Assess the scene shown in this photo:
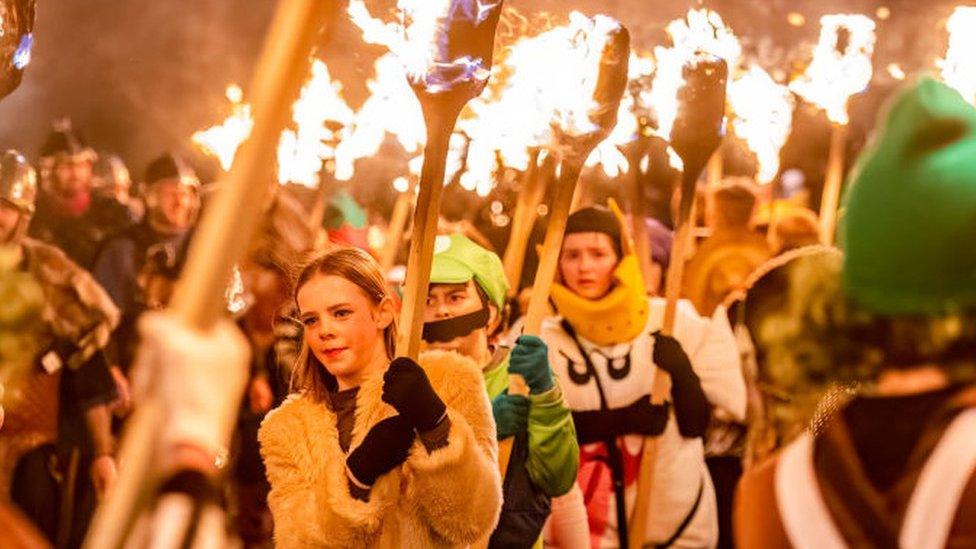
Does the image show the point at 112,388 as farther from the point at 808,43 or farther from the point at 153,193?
the point at 808,43

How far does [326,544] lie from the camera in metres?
3.39

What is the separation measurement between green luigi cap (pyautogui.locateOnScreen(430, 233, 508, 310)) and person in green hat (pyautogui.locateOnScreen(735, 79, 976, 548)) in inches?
90.2

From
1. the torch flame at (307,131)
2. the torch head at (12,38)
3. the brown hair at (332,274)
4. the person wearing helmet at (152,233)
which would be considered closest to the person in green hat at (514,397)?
the brown hair at (332,274)

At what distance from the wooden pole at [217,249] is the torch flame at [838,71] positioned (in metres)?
5.60

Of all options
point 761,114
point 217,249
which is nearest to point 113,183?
point 761,114

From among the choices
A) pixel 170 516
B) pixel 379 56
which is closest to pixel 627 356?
pixel 379 56

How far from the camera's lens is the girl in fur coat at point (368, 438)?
3410mm

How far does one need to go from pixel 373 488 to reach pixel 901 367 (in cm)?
157

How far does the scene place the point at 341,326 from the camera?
12.1ft

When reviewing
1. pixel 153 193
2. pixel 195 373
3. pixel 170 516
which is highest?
pixel 153 193

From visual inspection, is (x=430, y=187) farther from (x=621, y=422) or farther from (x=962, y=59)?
(x=962, y=59)

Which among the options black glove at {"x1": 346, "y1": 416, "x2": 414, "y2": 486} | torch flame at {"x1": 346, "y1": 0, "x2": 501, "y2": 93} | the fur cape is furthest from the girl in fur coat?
the fur cape

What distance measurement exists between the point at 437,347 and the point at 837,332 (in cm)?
228

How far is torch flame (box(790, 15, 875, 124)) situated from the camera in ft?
22.9
